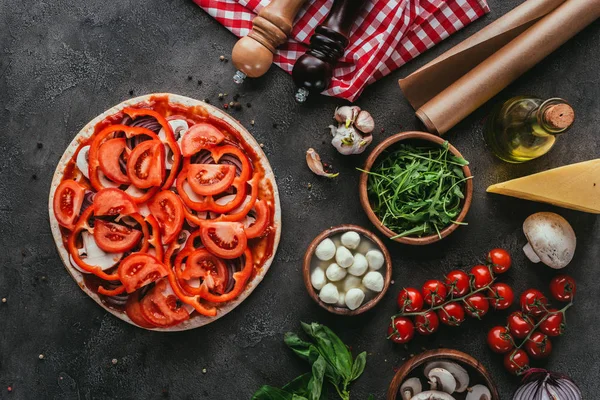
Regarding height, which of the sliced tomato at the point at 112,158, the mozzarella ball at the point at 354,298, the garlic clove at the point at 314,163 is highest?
the garlic clove at the point at 314,163

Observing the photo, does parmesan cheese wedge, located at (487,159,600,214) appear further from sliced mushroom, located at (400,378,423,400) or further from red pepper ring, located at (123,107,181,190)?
red pepper ring, located at (123,107,181,190)

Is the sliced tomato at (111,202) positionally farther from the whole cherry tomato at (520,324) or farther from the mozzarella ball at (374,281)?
the whole cherry tomato at (520,324)

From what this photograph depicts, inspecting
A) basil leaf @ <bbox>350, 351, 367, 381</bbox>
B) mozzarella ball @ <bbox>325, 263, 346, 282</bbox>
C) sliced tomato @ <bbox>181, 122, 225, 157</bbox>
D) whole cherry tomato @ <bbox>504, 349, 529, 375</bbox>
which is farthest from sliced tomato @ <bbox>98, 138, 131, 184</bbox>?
whole cherry tomato @ <bbox>504, 349, 529, 375</bbox>

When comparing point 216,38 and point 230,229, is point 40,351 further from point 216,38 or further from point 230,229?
point 216,38

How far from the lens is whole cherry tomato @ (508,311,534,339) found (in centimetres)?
273

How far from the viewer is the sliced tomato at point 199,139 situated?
2633 mm

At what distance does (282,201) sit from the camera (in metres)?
2.84

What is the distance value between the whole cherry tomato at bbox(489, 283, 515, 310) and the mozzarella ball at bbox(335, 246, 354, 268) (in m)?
0.74

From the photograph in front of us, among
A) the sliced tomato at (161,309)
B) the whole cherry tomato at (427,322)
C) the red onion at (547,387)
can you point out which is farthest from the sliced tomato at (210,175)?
the red onion at (547,387)

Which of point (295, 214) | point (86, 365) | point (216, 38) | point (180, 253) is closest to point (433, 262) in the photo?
point (295, 214)

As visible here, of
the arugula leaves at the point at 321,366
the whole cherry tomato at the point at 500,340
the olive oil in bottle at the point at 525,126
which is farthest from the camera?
the whole cherry tomato at the point at 500,340

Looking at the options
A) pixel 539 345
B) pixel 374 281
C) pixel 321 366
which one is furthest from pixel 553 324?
pixel 321 366

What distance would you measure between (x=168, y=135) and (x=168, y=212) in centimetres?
37

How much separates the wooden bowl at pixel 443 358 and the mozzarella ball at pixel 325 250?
64 cm
